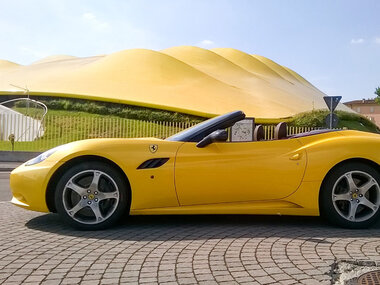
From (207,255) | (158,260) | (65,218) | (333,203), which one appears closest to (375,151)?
(333,203)

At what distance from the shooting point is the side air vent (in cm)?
386

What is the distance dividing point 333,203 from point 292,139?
758 mm

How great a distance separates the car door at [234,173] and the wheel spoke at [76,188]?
2.97 ft

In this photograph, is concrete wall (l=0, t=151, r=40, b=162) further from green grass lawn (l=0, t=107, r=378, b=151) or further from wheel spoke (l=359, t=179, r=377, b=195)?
wheel spoke (l=359, t=179, r=377, b=195)

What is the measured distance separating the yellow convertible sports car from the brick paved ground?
0.21 metres

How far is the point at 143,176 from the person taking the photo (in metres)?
3.83

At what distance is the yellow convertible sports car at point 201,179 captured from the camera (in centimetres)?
384

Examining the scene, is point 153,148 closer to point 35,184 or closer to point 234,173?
point 234,173

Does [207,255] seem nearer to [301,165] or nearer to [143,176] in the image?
[143,176]

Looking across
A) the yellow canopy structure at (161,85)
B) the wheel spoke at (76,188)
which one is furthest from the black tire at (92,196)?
the yellow canopy structure at (161,85)

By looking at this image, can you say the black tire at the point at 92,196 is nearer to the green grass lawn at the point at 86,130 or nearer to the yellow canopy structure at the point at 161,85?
the green grass lawn at the point at 86,130

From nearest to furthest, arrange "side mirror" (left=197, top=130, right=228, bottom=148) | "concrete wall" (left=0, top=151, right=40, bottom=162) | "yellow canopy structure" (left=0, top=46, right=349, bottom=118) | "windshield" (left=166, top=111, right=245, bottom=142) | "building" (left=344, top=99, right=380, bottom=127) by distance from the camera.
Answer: "side mirror" (left=197, top=130, right=228, bottom=148)
"windshield" (left=166, top=111, right=245, bottom=142)
"concrete wall" (left=0, top=151, right=40, bottom=162)
"yellow canopy structure" (left=0, top=46, right=349, bottom=118)
"building" (left=344, top=99, right=380, bottom=127)

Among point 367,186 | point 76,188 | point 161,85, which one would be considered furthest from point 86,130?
point 161,85

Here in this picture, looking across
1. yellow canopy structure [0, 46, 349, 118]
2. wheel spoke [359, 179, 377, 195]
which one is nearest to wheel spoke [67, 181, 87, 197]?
wheel spoke [359, 179, 377, 195]
